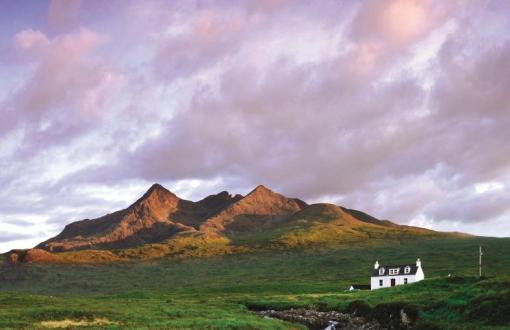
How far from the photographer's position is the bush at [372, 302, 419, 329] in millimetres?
50125

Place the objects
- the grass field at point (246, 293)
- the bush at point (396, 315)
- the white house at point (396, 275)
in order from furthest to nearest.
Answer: the white house at point (396, 275) → the grass field at point (246, 293) → the bush at point (396, 315)

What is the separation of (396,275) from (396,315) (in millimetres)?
56624

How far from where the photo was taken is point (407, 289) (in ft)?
254

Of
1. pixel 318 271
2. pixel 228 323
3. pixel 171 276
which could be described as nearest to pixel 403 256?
pixel 318 271

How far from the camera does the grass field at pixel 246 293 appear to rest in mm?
50656

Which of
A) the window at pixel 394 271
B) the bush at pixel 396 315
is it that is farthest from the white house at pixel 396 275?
the bush at pixel 396 315

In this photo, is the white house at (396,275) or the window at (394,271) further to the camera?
the window at (394,271)

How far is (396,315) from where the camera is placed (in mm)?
53406

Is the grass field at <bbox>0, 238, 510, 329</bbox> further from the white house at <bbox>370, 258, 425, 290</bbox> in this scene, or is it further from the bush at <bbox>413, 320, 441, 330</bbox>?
the white house at <bbox>370, 258, 425, 290</bbox>

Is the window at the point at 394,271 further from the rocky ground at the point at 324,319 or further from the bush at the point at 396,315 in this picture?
the bush at the point at 396,315

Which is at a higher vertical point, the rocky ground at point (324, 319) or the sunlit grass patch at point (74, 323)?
the rocky ground at point (324, 319)

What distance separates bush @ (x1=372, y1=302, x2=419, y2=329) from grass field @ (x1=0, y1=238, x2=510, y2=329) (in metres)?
1.07

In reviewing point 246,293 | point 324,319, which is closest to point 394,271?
point 246,293

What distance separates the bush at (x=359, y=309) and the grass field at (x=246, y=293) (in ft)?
4.14
